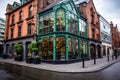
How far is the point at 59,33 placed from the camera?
56.6 ft

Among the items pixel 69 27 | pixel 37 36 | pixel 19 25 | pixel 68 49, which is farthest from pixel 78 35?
pixel 19 25

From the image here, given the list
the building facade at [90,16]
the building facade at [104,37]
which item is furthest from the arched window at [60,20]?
the building facade at [104,37]

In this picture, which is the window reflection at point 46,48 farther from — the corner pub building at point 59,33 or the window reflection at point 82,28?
the window reflection at point 82,28

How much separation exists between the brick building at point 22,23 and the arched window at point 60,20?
4583 mm

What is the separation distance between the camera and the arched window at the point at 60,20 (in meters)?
17.7

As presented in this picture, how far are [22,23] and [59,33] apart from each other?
10086mm

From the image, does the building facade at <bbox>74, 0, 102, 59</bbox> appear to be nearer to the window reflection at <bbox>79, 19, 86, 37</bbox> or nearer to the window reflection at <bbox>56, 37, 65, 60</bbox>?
the window reflection at <bbox>79, 19, 86, 37</bbox>

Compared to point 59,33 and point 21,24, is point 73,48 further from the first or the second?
point 21,24

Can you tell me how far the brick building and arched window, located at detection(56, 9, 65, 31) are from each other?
4.58m

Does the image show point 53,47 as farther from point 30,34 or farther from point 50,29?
point 30,34

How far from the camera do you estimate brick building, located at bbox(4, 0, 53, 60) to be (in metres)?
21.0

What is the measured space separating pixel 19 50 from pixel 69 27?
9.66 metres

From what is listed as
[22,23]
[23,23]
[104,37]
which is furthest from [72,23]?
[104,37]

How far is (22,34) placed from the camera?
23438 millimetres
